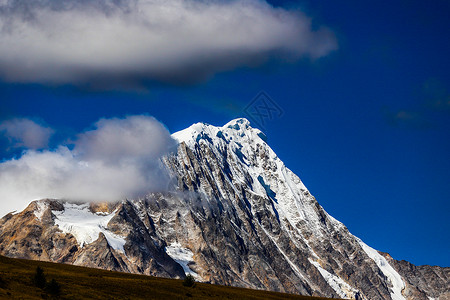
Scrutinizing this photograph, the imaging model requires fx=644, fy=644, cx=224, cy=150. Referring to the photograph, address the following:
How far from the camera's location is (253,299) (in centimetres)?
11912

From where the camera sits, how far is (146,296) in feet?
320

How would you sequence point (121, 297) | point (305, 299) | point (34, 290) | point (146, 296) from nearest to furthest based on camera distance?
point (34, 290) < point (121, 297) < point (146, 296) < point (305, 299)

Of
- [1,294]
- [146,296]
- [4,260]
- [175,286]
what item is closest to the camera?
[1,294]

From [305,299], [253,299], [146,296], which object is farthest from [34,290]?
[305,299]

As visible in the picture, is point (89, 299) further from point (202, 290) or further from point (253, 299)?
point (253, 299)

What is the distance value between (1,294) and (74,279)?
26900 millimetres

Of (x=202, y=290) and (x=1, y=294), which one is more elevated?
(x=202, y=290)

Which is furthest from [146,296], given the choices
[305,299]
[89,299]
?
[305,299]

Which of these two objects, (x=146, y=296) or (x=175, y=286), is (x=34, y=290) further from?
(x=175, y=286)

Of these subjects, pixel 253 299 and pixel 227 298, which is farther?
pixel 253 299

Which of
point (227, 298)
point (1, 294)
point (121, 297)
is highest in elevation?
point (227, 298)

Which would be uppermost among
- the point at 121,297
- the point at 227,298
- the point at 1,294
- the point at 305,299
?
the point at 305,299

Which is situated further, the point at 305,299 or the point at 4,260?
the point at 305,299

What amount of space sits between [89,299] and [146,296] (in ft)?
46.7
